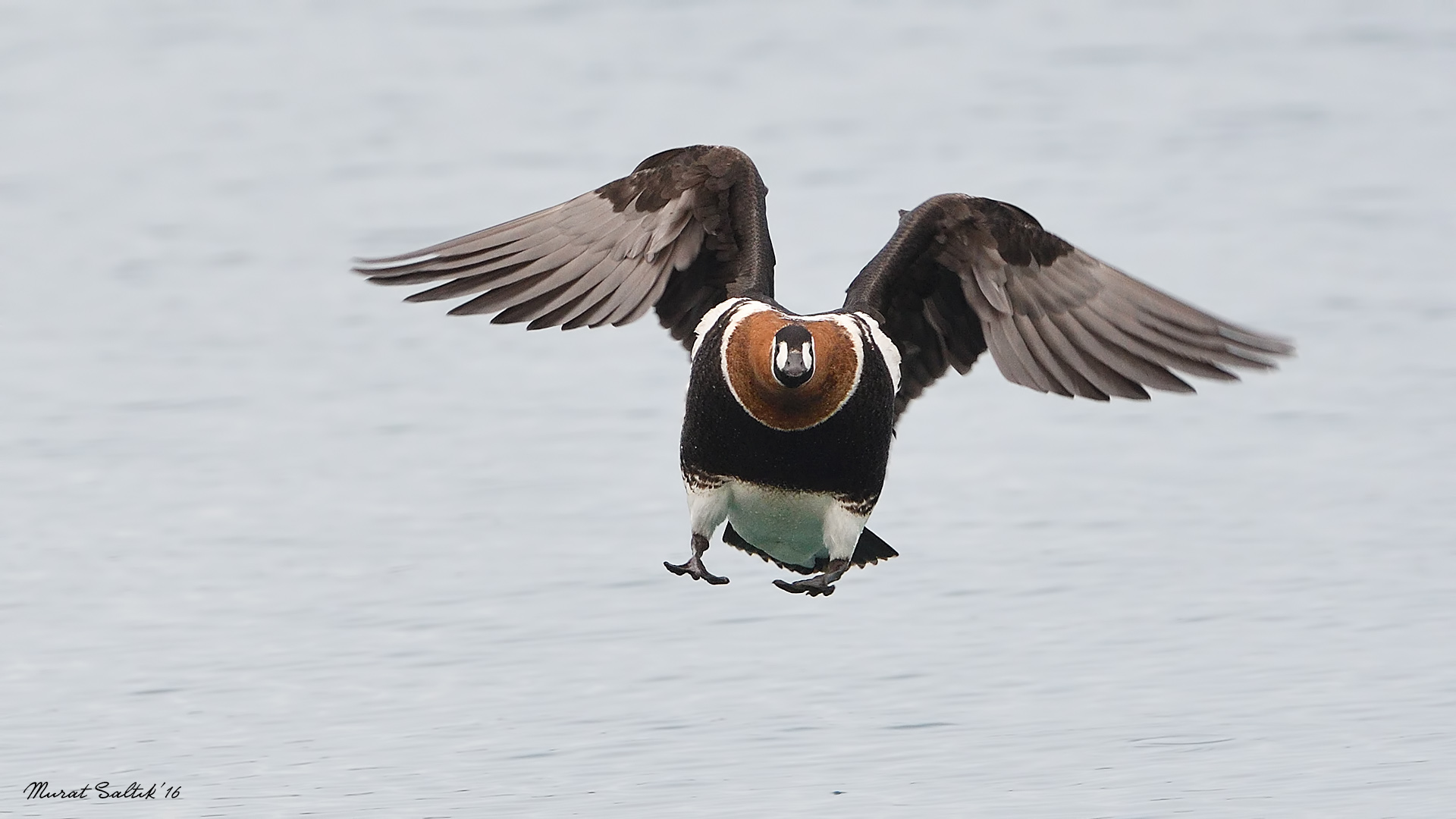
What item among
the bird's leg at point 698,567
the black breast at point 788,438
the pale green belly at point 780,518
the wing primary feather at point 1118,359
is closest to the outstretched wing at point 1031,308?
the wing primary feather at point 1118,359

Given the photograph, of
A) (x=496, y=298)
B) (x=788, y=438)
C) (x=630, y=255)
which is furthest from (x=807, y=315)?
(x=496, y=298)

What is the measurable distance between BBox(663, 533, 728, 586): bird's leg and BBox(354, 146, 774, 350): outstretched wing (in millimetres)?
983

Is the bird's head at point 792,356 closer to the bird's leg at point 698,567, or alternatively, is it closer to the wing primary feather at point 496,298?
the bird's leg at point 698,567

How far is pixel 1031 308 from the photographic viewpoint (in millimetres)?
10594

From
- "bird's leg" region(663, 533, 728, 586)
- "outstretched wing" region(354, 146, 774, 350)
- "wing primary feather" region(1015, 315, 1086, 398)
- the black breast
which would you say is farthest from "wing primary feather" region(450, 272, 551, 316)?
"wing primary feather" region(1015, 315, 1086, 398)

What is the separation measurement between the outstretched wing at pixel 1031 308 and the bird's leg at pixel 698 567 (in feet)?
3.62

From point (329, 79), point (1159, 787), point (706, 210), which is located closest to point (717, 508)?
point (706, 210)

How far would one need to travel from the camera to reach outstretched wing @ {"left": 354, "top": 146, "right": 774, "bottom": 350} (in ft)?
34.3

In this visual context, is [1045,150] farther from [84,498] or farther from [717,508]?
[717,508]

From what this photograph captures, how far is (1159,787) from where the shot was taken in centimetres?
1003

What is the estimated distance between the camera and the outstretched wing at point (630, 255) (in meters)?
10.5

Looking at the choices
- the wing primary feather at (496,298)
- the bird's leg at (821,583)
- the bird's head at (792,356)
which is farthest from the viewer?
the wing primary feather at (496,298)

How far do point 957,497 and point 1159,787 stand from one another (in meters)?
3.77

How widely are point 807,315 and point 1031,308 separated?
113cm
